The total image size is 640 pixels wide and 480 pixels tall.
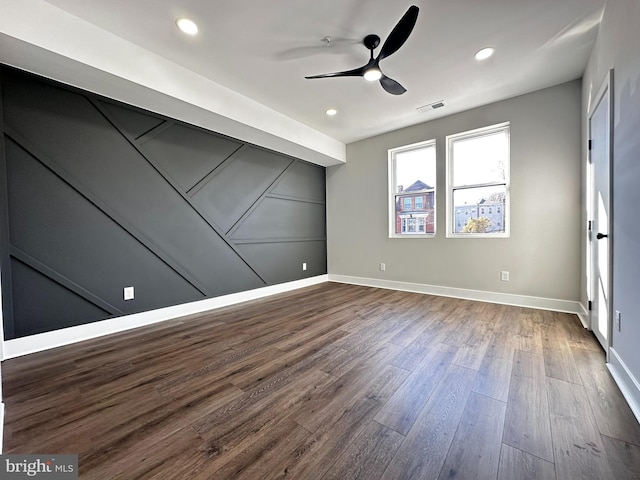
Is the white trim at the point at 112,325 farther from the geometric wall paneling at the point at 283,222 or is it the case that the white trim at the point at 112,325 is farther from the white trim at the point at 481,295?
the white trim at the point at 481,295

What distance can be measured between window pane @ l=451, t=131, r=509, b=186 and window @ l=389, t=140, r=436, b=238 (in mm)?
362

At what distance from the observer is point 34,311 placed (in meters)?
2.35

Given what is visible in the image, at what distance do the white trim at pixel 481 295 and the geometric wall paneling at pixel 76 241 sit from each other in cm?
346

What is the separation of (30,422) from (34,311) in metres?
1.40

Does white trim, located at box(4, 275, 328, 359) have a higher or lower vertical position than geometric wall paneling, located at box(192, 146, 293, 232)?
lower

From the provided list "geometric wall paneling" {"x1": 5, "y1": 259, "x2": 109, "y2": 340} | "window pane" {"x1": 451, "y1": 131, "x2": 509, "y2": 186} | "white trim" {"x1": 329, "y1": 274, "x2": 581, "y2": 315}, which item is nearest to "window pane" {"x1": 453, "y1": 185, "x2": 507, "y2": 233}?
"window pane" {"x1": 451, "y1": 131, "x2": 509, "y2": 186}

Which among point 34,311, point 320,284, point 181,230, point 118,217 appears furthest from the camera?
point 320,284

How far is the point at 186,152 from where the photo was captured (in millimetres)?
3424

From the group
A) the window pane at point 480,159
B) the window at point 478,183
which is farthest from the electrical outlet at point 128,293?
the window pane at point 480,159

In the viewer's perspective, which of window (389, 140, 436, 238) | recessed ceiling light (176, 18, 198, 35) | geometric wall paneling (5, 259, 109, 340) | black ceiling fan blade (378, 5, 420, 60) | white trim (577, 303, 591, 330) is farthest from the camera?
window (389, 140, 436, 238)

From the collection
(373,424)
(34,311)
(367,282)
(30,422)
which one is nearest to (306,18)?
(373,424)

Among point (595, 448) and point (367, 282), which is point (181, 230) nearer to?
point (367, 282)

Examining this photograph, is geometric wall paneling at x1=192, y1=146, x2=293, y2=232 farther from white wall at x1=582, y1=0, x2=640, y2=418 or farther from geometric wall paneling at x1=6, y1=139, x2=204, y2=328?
white wall at x1=582, y1=0, x2=640, y2=418

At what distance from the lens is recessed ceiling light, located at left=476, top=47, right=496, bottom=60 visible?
8.37ft
